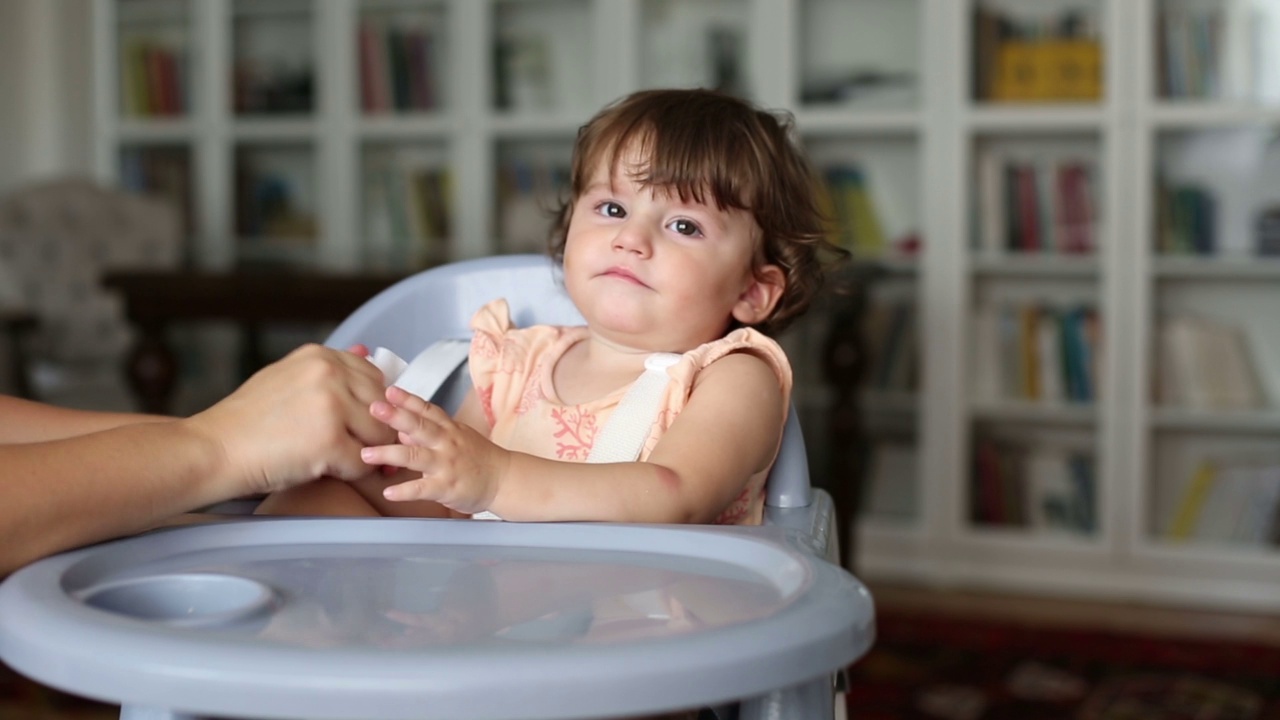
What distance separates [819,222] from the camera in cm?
120

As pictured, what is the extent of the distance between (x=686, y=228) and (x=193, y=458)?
494 mm

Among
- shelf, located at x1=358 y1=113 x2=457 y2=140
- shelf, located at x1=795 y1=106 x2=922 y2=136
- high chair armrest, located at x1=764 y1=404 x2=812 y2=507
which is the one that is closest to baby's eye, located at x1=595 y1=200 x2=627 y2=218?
high chair armrest, located at x1=764 y1=404 x2=812 y2=507

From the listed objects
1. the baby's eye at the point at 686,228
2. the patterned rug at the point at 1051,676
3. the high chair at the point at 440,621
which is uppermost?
the baby's eye at the point at 686,228

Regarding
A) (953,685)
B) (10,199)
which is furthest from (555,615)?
(10,199)

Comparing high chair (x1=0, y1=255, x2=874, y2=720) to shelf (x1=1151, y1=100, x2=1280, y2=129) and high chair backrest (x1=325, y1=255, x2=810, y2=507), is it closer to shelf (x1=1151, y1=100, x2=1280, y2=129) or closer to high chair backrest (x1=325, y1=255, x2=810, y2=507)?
high chair backrest (x1=325, y1=255, x2=810, y2=507)

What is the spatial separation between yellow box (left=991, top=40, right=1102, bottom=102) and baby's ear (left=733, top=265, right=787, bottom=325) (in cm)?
225

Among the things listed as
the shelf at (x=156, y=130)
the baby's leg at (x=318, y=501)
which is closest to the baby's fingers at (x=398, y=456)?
the baby's leg at (x=318, y=501)

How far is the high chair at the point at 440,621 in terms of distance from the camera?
0.51 metres

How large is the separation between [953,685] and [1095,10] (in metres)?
1.73

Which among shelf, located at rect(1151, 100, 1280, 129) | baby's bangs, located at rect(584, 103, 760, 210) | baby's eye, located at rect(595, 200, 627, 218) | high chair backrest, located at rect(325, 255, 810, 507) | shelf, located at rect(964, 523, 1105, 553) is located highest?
shelf, located at rect(1151, 100, 1280, 129)

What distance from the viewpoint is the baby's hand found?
737 mm

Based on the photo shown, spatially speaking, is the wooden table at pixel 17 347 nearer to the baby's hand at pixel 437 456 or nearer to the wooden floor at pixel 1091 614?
the wooden floor at pixel 1091 614

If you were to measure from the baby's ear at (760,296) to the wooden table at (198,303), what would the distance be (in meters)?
1.81

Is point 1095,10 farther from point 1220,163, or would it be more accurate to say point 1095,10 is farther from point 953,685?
point 953,685
